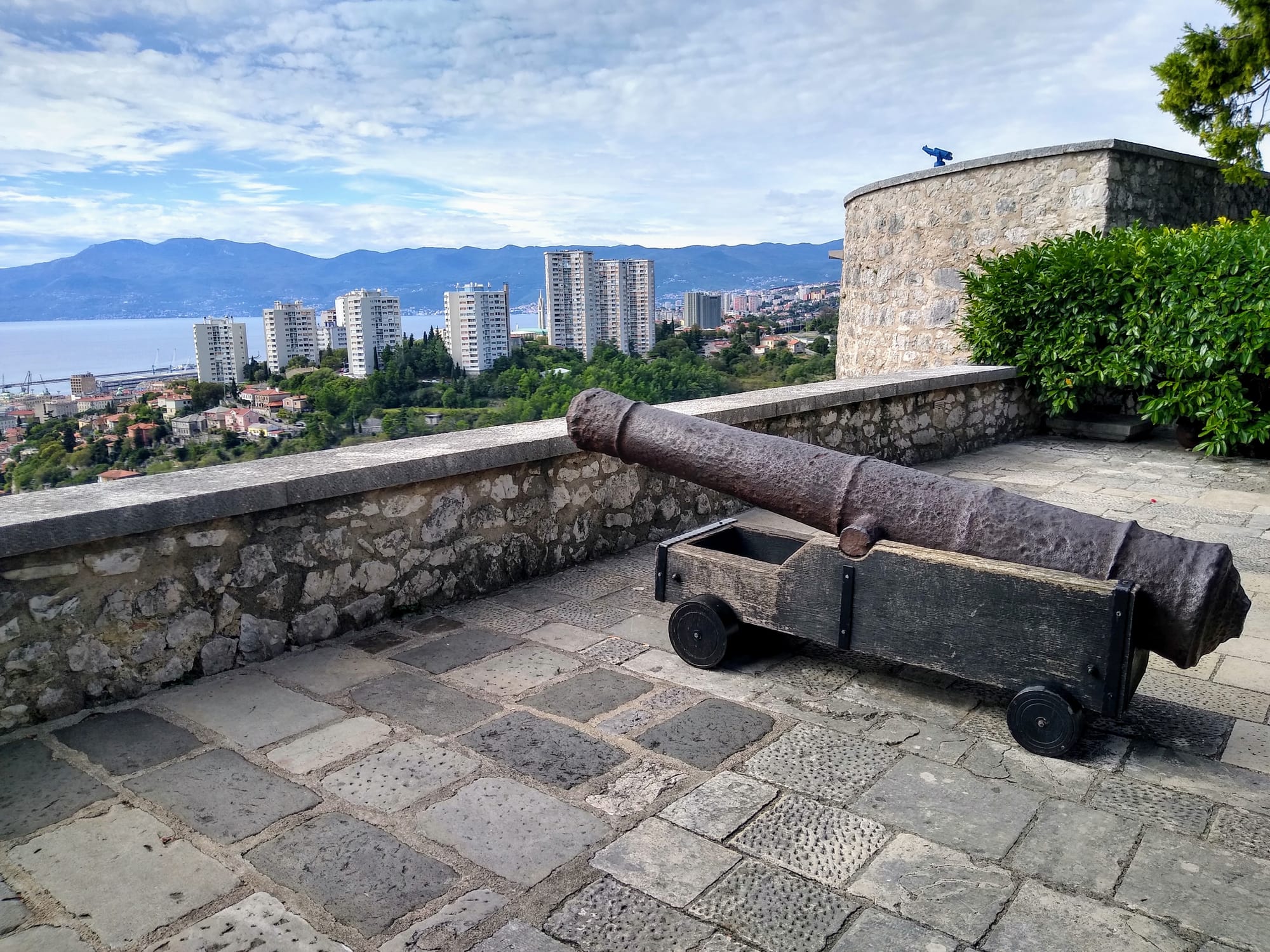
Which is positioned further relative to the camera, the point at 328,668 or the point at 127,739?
the point at 328,668

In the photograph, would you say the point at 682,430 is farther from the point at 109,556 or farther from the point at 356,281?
the point at 356,281

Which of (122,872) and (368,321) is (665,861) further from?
(368,321)

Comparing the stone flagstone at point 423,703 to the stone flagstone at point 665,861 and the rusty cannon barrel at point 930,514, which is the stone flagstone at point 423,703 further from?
the rusty cannon barrel at point 930,514

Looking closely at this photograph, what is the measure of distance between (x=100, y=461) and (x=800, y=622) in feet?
33.2

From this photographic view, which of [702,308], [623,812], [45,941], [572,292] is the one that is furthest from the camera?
[702,308]

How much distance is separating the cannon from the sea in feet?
70.6

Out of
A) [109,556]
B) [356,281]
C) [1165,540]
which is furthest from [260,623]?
[356,281]

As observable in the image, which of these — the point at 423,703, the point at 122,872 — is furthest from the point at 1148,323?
the point at 122,872

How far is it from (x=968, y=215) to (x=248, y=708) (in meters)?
10.9

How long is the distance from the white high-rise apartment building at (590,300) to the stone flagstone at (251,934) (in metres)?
36.4

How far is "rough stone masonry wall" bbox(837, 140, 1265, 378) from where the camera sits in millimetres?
10180

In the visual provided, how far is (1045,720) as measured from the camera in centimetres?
252

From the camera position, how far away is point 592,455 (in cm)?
453

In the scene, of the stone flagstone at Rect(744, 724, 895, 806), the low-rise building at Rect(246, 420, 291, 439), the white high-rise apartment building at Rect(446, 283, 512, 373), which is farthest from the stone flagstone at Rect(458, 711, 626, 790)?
the white high-rise apartment building at Rect(446, 283, 512, 373)
